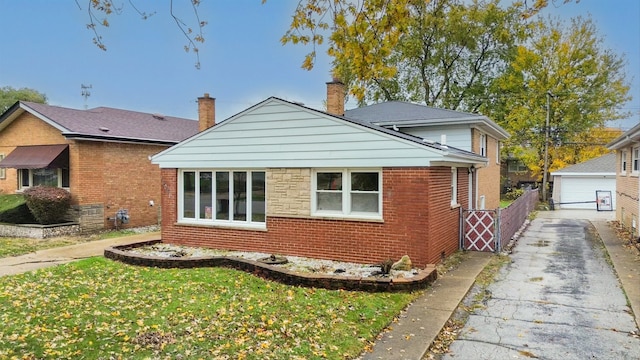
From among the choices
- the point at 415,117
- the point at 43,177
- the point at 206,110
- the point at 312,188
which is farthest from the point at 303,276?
the point at 43,177

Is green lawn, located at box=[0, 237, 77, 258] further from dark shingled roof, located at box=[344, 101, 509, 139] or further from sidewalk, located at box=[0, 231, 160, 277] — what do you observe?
dark shingled roof, located at box=[344, 101, 509, 139]

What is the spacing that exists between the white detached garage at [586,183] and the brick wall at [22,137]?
3049 centimetres

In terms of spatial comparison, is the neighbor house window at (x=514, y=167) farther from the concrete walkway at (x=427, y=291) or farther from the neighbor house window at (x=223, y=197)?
the neighbor house window at (x=223, y=197)

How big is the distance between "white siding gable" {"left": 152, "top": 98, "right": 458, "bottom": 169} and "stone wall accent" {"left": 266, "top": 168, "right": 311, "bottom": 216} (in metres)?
0.23

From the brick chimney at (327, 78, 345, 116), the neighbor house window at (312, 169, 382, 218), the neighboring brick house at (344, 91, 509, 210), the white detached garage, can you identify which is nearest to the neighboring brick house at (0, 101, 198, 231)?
the brick chimney at (327, 78, 345, 116)

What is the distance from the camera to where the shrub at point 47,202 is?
52.9ft

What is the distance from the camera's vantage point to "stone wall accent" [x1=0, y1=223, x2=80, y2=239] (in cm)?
1573

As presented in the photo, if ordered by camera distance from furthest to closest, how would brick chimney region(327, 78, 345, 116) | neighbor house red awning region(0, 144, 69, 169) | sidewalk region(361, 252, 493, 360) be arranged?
1. neighbor house red awning region(0, 144, 69, 169)
2. brick chimney region(327, 78, 345, 116)
3. sidewalk region(361, 252, 493, 360)

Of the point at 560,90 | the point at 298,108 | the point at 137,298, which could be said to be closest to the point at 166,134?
the point at 298,108

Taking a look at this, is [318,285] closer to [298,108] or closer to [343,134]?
[343,134]

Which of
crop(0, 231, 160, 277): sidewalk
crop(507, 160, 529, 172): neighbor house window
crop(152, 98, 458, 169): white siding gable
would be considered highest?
crop(507, 160, 529, 172): neighbor house window

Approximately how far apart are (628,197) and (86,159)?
2074cm

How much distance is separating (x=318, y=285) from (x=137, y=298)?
3243mm

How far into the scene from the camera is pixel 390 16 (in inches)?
226
